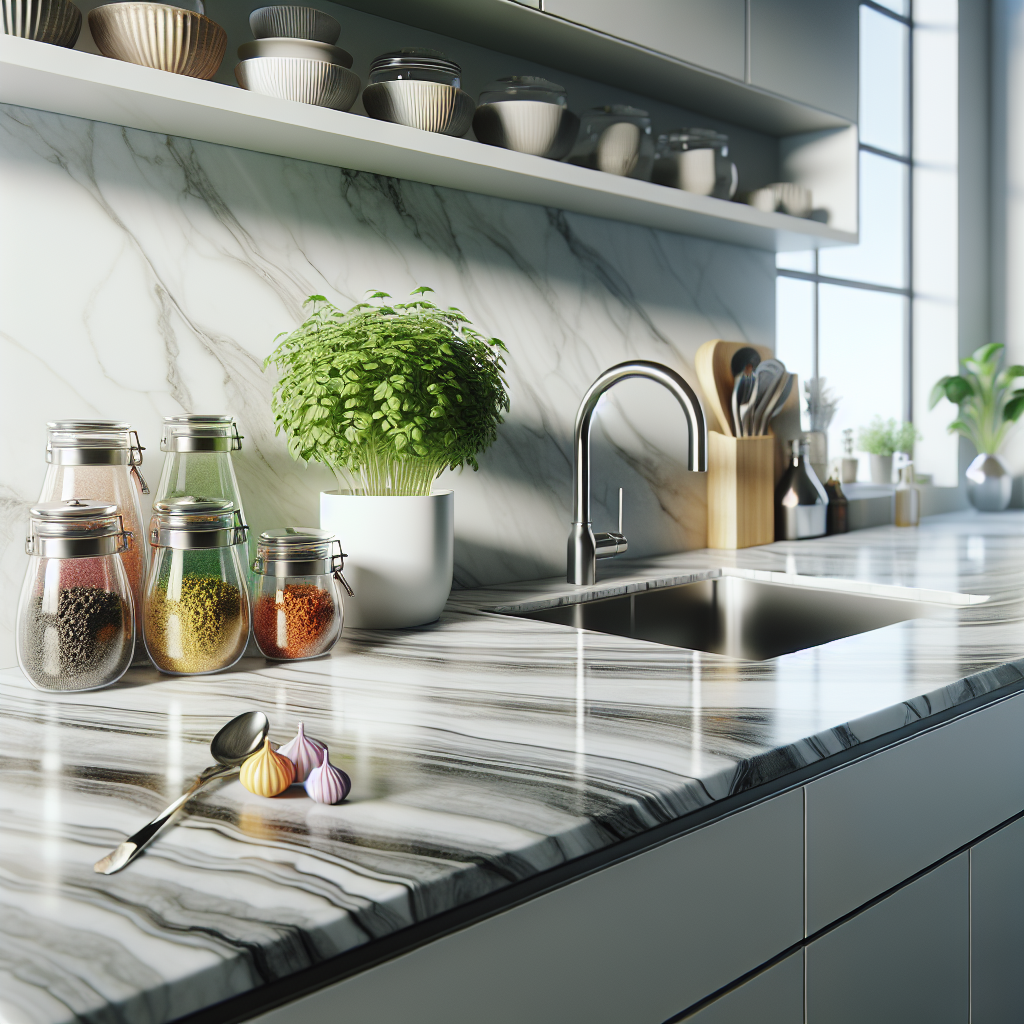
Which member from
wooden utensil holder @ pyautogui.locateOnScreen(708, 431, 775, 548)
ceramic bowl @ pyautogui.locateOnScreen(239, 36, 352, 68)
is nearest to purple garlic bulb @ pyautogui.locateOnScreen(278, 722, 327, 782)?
ceramic bowl @ pyautogui.locateOnScreen(239, 36, 352, 68)

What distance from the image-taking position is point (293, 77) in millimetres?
1177

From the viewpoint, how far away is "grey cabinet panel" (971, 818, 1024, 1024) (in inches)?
45.5

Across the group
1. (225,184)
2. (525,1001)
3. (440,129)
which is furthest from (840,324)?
(525,1001)

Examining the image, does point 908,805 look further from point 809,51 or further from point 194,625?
point 809,51

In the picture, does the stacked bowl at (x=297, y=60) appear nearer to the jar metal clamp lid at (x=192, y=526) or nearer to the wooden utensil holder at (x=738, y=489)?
the jar metal clamp lid at (x=192, y=526)

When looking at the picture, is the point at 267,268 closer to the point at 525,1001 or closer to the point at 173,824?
the point at 173,824

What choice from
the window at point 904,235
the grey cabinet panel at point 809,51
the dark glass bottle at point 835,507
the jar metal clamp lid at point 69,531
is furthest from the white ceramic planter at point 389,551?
the window at point 904,235

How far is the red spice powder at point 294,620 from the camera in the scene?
3.67ft

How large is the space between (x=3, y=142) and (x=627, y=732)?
0.98 metres

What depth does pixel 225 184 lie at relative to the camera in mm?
1341

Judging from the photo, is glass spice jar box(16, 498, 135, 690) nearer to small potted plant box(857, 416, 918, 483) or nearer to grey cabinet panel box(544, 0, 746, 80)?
grey cabinet panel box(544, 0, 746, 80)

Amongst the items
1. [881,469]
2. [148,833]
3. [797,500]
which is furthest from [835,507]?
[148,833]

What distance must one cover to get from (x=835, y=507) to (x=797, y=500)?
214 mm

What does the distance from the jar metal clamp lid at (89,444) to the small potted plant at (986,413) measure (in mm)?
2565
